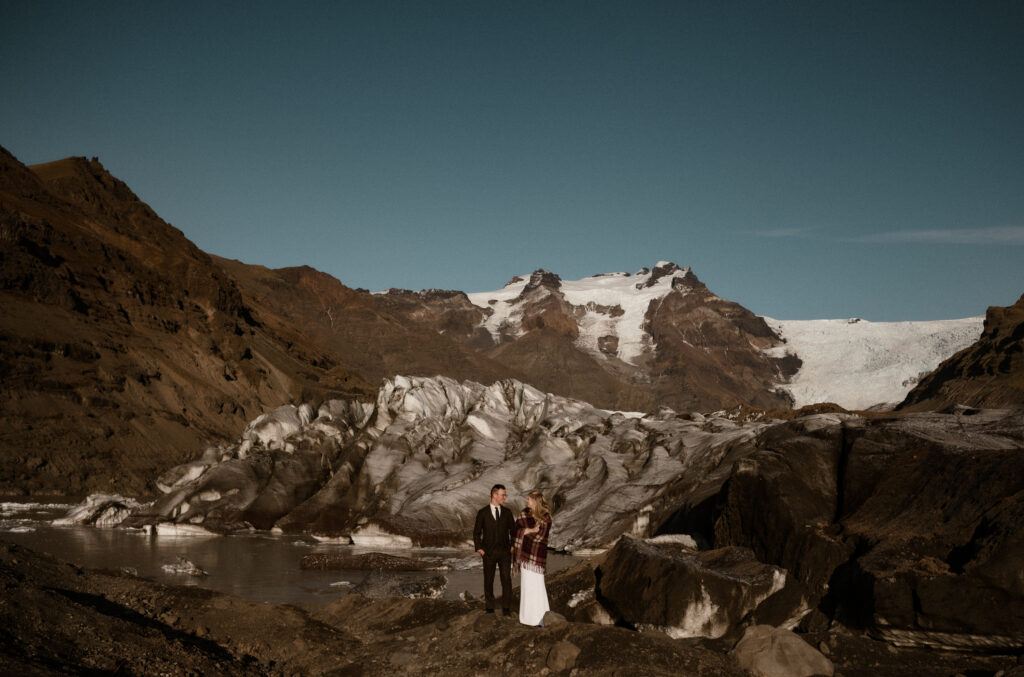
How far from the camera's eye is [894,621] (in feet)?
36.6

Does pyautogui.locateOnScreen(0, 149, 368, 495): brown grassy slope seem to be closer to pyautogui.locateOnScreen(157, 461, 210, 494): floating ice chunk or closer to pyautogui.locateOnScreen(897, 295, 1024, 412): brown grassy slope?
pyautogui.locateOnScreen(157, 461, 210, 494): floating ice chunk

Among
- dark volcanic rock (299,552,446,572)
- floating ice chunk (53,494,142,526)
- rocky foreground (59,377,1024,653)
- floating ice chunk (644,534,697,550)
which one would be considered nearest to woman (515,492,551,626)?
rocky foreground (59,377,1024,653)

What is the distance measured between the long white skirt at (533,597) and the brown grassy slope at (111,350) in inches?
1606

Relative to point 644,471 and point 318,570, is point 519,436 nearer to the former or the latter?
point 644,471

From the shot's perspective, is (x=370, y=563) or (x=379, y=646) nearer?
(x=379, y=646)

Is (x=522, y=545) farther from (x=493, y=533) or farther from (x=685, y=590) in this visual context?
(x=685, y=590)

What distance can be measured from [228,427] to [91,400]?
40.1 feet

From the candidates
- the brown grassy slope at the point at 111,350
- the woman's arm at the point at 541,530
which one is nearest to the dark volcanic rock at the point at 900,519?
the woman's arm at the point at 541,530

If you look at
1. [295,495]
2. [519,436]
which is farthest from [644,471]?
[295,495]

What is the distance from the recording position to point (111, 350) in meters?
60.3

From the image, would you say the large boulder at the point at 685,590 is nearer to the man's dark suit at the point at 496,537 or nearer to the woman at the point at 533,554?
the woman at the point at 533,554

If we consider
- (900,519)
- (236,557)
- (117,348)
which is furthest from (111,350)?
(900,519)

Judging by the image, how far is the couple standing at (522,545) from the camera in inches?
459

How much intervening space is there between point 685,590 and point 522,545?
3114 millimetres
